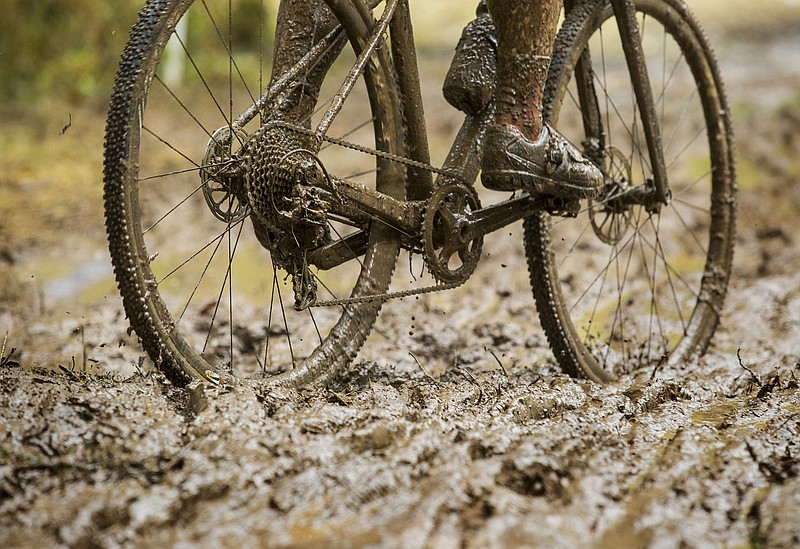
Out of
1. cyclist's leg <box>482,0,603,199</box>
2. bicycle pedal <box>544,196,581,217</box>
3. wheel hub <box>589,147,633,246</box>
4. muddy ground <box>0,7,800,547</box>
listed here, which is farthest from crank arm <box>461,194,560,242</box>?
muddy ground <box>0,7,800,547</box>

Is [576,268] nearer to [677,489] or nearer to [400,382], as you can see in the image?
[400,382]

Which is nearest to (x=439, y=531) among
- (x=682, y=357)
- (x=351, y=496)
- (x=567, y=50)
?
(x=351, y=496)

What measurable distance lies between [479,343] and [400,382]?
3.61ft

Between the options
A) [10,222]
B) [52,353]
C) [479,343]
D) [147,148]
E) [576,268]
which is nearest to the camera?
[52,353]

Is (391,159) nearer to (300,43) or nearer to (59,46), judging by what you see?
(300,43)

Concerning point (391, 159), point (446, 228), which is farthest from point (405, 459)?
point (391, 159)

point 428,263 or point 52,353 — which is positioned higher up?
point 52,353

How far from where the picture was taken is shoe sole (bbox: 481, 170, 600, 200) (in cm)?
274

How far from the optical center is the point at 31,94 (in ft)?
26.1

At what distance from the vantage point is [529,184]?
9.12 feet

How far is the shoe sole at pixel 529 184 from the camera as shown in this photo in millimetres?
2740

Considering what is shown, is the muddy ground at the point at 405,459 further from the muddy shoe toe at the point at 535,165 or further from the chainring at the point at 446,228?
the muddy shoe toe at the point at 535,165

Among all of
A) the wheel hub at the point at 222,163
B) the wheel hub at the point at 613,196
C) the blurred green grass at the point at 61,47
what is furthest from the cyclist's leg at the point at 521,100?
the blurred green grass at the point at 61,47

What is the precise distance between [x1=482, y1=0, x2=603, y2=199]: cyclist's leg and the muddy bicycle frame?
12 centimetres
